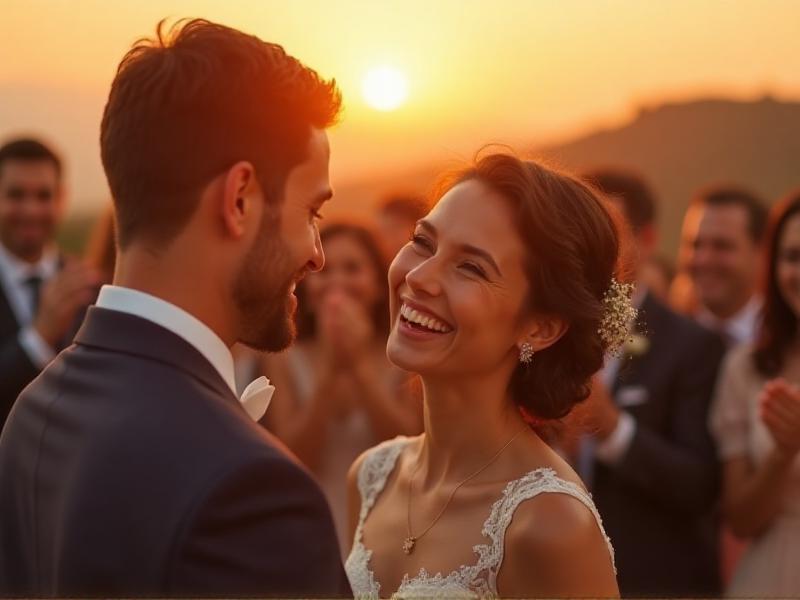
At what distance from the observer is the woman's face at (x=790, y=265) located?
5.26m

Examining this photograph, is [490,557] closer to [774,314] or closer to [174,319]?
[174,319]

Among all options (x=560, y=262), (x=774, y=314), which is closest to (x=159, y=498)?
(x=560, y=262)

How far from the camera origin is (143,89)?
7.48 feet

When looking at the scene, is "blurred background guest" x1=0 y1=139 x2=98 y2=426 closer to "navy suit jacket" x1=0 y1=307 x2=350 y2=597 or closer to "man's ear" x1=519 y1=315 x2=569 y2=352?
"man's ear" x1=519 y1=315 x2=569 y2=352

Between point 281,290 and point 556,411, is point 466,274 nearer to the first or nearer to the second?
point 556,411

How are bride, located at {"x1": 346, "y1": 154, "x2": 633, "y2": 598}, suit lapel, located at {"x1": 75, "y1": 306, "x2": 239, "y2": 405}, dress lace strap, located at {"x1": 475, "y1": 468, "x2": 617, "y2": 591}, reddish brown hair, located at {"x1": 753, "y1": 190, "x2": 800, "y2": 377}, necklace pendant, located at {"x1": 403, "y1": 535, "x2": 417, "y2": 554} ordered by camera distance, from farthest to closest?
reddish brown hair, located at {"x1": 753, "y1": 190, "x2": 800, "y2": 377}
necklace pendant, located at {"x1": 403, "y1": 535, "x2": 417, "y2": 554}
bride, located at {"x1": 346, "y1": 154, "x2": 633, "y2": 598}
dress lace strap, located at {"x1": 475, "y1": 468, "x2": 617, "y2": 591}
suit lapel, located at {"x1": 75, "y1": 306, "x2": 239, "y2": 405}

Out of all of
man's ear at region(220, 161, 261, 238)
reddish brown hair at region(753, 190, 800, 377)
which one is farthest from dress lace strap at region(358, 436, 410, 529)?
reddish brown hair at region(753, 190, 800, 377)

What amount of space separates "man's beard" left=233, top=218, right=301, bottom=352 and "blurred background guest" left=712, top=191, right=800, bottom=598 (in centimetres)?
289

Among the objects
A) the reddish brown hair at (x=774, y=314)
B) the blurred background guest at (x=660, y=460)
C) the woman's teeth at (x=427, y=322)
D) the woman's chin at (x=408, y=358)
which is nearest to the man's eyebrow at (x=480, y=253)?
the woman's teeth at (x=427, y=322)

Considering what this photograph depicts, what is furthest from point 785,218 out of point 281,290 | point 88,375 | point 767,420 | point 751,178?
point 751,178

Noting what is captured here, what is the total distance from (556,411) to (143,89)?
1736 millimetres

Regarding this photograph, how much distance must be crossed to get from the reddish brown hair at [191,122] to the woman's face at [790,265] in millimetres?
3543

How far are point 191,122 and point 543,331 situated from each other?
4.97 feet

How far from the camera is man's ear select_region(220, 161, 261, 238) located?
2248 millimetres
